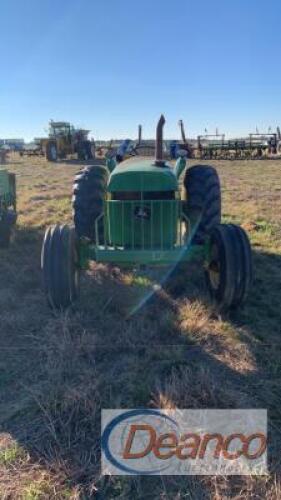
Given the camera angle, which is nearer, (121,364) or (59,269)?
(121,364)

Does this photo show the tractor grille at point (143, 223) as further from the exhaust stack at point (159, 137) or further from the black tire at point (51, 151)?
the black tire at point (51, 151)

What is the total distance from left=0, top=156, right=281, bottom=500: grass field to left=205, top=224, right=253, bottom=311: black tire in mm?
208

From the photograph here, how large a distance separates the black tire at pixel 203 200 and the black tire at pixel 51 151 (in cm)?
Answer: 2319

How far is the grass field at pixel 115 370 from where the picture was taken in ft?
7.57

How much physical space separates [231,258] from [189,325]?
0.70 metres

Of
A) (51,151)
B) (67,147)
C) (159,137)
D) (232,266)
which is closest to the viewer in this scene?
(232,266)

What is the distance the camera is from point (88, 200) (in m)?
5.29

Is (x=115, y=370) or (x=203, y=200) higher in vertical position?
(x=203, y=200)

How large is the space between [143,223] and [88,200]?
107 cm

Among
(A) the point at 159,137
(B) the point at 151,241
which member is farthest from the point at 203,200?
(B) the point at 151,241

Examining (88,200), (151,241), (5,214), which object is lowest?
(151,241)

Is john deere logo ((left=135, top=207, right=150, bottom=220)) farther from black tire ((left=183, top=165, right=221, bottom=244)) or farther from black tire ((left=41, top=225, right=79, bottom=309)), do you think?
black tire ((left=183, top=165, right=221, bottom=244))

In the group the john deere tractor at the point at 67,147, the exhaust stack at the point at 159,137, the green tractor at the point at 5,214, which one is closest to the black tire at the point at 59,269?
the exhaust stack at the point at 159,137

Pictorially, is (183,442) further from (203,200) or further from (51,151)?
(51,151)
